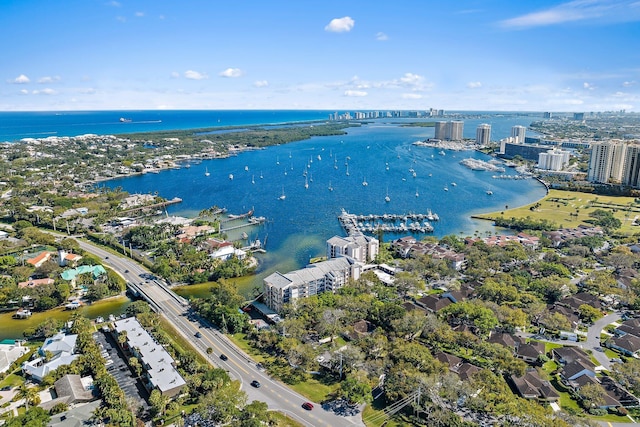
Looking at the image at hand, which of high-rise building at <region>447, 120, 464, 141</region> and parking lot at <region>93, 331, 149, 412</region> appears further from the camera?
high-rise building at <region>447, 120, 464, 141</region>

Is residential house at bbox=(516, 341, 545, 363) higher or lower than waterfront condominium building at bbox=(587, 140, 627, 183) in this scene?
lower

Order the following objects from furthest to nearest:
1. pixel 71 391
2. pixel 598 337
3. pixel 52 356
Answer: pixel 598 337, pixel 52 356, pixel 71 391

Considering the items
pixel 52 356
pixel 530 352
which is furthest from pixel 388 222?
pixel 52 356

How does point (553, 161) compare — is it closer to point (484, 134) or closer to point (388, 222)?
point (484, 134)

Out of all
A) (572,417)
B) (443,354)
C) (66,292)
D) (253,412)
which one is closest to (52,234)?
(66,292)

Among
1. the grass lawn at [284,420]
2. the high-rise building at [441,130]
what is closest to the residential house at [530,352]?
the grass lawn at [284,420]

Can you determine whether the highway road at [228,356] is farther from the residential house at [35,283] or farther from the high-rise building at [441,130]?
the high-rise building at [441,130]

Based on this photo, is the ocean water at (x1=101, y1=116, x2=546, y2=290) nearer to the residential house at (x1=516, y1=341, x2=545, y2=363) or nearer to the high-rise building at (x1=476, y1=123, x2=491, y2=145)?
the residential house at (x1=516, y1=341, x2=545, y2=363)

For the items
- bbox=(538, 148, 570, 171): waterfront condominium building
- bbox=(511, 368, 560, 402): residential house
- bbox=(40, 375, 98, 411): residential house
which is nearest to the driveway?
bbox=(511, 368, 560, 402): residential house
